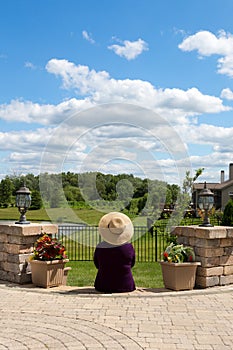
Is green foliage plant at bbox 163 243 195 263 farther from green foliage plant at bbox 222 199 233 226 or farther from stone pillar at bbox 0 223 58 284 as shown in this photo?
green foliage plant at bbox 222 199 233 226

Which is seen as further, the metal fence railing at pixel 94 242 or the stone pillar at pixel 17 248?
the metal fence railing at pixel 94 242

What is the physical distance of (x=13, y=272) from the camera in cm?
835

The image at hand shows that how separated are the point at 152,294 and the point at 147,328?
6.32 feet

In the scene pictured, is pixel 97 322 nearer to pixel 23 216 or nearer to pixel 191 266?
pixel 191 266

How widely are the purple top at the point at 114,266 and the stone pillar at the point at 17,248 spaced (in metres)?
1.62

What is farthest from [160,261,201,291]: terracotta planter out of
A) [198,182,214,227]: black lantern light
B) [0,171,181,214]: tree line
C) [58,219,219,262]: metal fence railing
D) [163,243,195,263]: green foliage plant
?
[58,219,219,262]: metal fence railing

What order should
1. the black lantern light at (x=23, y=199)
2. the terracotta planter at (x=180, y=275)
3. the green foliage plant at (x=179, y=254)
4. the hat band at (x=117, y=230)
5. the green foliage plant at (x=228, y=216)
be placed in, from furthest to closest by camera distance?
1. the green foliage plant at (x=228, y=216)
2. the black lantern light at (x=23, y=199)
3. the green foliage plant at (x=179, y=254)
4. the terracotta planter at (x=180, y=275)
5. the hat band at (x=117, y=230)

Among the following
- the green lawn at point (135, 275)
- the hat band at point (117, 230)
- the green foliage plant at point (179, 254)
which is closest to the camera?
the hat band at point (117, 230)

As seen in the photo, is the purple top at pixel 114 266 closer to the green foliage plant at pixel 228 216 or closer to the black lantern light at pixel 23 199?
the black lantern light at pixel 23 199

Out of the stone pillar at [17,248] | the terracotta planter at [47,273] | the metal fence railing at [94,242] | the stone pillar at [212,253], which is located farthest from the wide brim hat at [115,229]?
the metal fence railing at [94,242]

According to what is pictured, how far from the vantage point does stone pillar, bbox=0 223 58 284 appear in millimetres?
8258

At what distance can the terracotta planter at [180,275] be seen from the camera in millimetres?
7609

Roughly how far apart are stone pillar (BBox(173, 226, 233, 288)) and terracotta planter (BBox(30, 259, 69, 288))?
260 cm

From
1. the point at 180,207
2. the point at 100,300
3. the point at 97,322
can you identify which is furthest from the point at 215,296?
the point at 180,207
